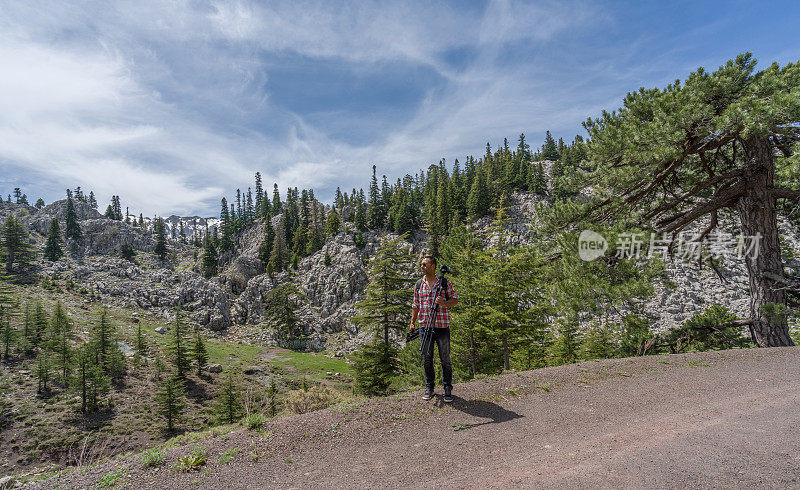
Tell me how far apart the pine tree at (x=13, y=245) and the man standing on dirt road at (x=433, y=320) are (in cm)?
11267

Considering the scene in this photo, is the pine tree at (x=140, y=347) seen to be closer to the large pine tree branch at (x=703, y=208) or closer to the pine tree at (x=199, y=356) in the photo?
the pine tree at (x=199, y=356)

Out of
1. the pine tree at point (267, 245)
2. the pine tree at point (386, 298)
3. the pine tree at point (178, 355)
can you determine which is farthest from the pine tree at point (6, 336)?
the pine tree at point (267, 245)

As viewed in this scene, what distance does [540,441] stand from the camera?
160 inches

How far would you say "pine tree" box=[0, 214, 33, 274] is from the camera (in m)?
71.5

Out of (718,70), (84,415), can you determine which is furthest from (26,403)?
(718,70)

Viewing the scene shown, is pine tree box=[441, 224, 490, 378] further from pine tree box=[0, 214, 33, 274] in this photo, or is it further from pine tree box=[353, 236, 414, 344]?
pine tree box=[0, 214, 33, 274]

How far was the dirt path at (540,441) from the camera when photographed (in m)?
3.22

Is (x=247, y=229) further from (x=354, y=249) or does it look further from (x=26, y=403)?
(x=26, y=403)

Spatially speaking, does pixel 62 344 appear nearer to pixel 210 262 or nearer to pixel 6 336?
pixel 6 336

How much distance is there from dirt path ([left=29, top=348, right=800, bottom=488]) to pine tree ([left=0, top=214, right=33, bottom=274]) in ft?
366

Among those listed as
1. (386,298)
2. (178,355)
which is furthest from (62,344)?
(386,298)

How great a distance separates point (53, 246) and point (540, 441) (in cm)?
12618

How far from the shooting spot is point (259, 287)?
72.9 meters

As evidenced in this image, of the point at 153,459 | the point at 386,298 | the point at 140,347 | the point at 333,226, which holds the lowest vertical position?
the point at 140,347
